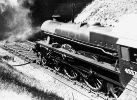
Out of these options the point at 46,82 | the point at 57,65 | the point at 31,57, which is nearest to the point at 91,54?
the point at 46,82

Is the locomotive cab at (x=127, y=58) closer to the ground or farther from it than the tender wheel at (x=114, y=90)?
farther from it

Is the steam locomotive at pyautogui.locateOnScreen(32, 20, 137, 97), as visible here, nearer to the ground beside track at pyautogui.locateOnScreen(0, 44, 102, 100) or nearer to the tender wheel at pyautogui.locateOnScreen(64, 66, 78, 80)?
the tender wheel at pyautogui.locateOnScreen(64, 66, 78, 80)

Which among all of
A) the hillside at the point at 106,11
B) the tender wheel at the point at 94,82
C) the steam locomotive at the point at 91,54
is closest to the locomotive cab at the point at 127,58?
the steam locomotive at the point at 91,54

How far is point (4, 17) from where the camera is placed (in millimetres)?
25516

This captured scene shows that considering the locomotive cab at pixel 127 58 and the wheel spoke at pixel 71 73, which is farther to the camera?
the wheel spoke at pixel 71 73

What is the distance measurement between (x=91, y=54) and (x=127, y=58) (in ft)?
8.91

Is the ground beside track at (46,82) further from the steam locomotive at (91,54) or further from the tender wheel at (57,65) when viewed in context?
the steam locomotive at (91,54)

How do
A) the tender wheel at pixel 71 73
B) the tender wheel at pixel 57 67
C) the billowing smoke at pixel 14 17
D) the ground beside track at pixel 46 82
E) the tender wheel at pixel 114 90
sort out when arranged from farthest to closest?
the billowing smoke at pixel 14 17 → the tender wheel at pixel 57 67 → the tender wheel at pixel 71 73 → the ground beside track at pixel 46 82 → the tender wheel at pixel 114 90

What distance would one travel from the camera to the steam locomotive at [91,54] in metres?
8.73

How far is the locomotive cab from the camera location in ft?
27.3

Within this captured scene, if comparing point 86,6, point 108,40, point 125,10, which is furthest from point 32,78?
point 86,6

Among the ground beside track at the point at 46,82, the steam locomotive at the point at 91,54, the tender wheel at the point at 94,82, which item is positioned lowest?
the ground beside track at the point at 46,82

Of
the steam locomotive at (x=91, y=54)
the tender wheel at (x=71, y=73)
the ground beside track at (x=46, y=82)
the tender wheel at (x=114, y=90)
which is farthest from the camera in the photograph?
the tender wheel at (x=71, y=73)

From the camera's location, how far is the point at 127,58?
8531 mm
